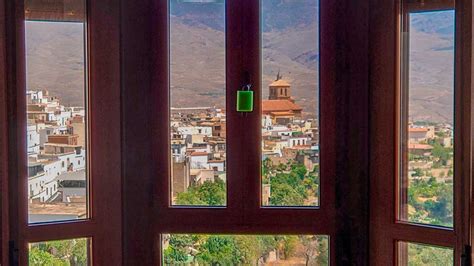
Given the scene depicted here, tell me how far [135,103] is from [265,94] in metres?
0.64

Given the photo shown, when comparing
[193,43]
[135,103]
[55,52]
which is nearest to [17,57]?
[55,52]

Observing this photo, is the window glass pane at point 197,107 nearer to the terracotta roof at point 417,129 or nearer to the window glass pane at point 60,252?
the window glass pane at point 60,252

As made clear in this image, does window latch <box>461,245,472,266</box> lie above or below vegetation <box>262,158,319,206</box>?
below

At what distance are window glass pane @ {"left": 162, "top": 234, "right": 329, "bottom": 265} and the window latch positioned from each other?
67 centimetres

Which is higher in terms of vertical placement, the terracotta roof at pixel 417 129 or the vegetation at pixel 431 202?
the terracotta roof at pixel 417 129

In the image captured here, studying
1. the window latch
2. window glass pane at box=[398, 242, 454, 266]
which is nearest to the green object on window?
window glass pane at box=[398, 242, 454, 266]

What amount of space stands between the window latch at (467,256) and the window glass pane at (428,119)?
0.16 metres

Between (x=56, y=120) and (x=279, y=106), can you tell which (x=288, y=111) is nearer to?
(x=279, y=106)

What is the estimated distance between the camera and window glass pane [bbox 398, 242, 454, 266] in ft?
8.21

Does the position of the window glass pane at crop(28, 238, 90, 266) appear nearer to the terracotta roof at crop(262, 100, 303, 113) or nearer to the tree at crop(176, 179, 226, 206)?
the tree at crop(176, 179, 226, 206)

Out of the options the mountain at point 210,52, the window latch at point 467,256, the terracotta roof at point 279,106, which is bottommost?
the window latch at point 467,256

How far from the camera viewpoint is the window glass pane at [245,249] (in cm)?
281

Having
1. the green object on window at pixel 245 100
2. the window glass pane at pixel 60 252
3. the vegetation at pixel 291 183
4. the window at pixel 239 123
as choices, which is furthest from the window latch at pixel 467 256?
the window glass pane at pixel 60 252

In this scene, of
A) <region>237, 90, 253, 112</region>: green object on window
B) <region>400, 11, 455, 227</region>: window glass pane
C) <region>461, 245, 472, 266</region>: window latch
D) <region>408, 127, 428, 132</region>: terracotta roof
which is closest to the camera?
<region>461, 245, 472, 266</region>: window latch
